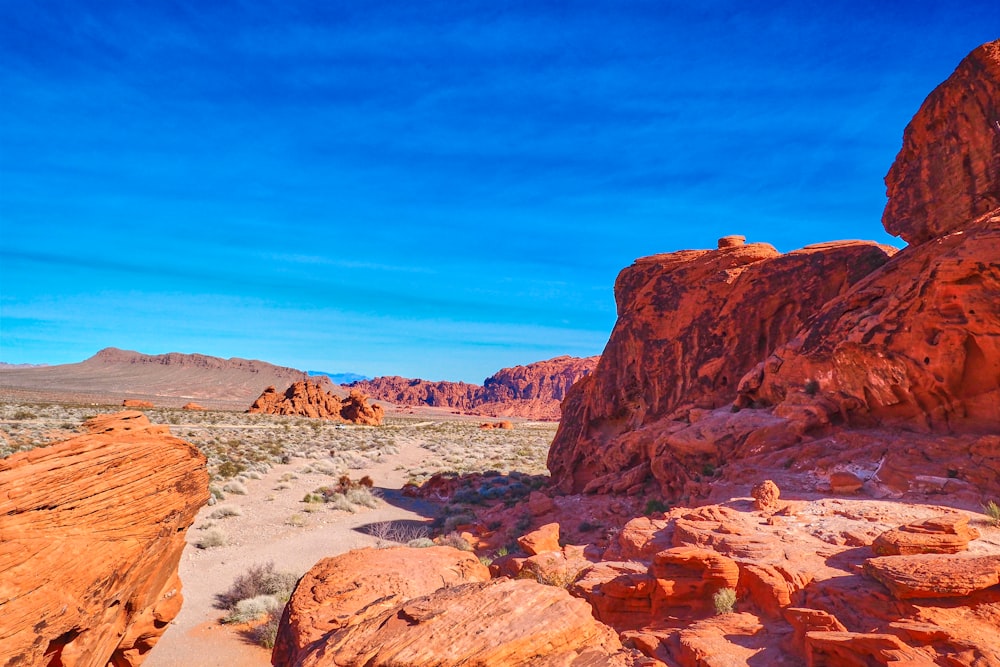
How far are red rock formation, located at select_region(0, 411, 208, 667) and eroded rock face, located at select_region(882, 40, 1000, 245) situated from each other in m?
16.8

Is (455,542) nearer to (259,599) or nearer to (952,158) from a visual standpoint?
(259,599)

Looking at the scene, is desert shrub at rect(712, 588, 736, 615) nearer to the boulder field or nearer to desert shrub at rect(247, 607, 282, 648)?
the boulder field

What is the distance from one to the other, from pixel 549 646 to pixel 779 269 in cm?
1669

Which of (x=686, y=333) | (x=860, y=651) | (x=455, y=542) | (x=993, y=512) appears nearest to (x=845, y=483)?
(x=993, y=512)

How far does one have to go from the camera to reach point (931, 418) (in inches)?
456

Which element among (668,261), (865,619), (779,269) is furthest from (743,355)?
(865,619)


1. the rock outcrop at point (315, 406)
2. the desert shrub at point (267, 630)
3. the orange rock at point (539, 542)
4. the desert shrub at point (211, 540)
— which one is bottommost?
the desert shrub at point (267, 630)

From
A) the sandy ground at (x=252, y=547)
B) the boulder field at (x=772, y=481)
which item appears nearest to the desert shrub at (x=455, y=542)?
the boulder field at (x=772, y=481)

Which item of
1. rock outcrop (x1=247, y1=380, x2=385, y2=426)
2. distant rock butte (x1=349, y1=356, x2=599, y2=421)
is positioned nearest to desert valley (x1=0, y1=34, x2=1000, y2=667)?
rock outcrop (x1=247, y1=380, x2=385, y2=426)

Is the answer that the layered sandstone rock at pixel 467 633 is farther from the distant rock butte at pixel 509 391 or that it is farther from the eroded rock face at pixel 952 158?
the distant rock butte at pixel 509 391

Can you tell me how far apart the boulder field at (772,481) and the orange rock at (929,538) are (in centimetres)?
3

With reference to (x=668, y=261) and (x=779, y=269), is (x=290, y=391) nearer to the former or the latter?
(x=668, y=261)

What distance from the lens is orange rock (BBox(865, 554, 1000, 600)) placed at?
5473 mm

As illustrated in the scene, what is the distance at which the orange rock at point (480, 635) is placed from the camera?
425cm
